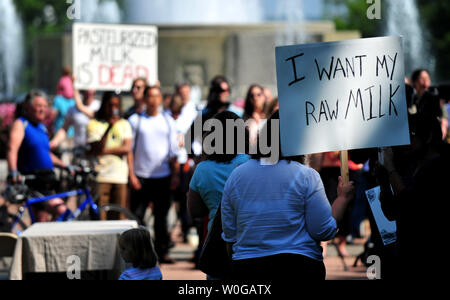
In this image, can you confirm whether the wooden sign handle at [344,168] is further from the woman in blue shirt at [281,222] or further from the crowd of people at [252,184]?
the woman in blue shirt at [281,222]

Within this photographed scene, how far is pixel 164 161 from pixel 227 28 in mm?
11360

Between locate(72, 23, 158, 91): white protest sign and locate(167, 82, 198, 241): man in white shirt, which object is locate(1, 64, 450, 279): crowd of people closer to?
locate(167, 82, 198, 241): man in white shirt

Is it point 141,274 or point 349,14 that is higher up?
point 349,14

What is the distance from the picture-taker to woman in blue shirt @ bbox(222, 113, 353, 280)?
4.84m

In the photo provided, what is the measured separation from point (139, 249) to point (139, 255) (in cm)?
4

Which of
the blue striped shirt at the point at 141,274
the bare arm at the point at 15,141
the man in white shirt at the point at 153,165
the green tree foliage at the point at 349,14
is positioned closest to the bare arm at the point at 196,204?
the blue striped shirt at the point at 141,274

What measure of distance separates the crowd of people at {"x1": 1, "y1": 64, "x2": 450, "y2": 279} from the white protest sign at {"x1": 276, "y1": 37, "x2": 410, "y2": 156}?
0.46 feet

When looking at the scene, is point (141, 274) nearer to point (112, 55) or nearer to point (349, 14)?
point (112, 55)

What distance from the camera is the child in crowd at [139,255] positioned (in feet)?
19.5

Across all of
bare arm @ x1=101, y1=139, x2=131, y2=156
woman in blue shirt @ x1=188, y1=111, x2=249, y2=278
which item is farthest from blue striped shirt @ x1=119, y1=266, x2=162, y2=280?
bare arm @ x1=101, y1=139, x2=131, y2=156

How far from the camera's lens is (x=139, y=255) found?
596 centimetres

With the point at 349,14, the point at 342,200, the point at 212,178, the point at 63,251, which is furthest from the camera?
the point at 349,14

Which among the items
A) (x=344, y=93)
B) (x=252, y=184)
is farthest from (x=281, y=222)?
(x=344, y=93)

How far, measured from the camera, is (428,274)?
4.42m
